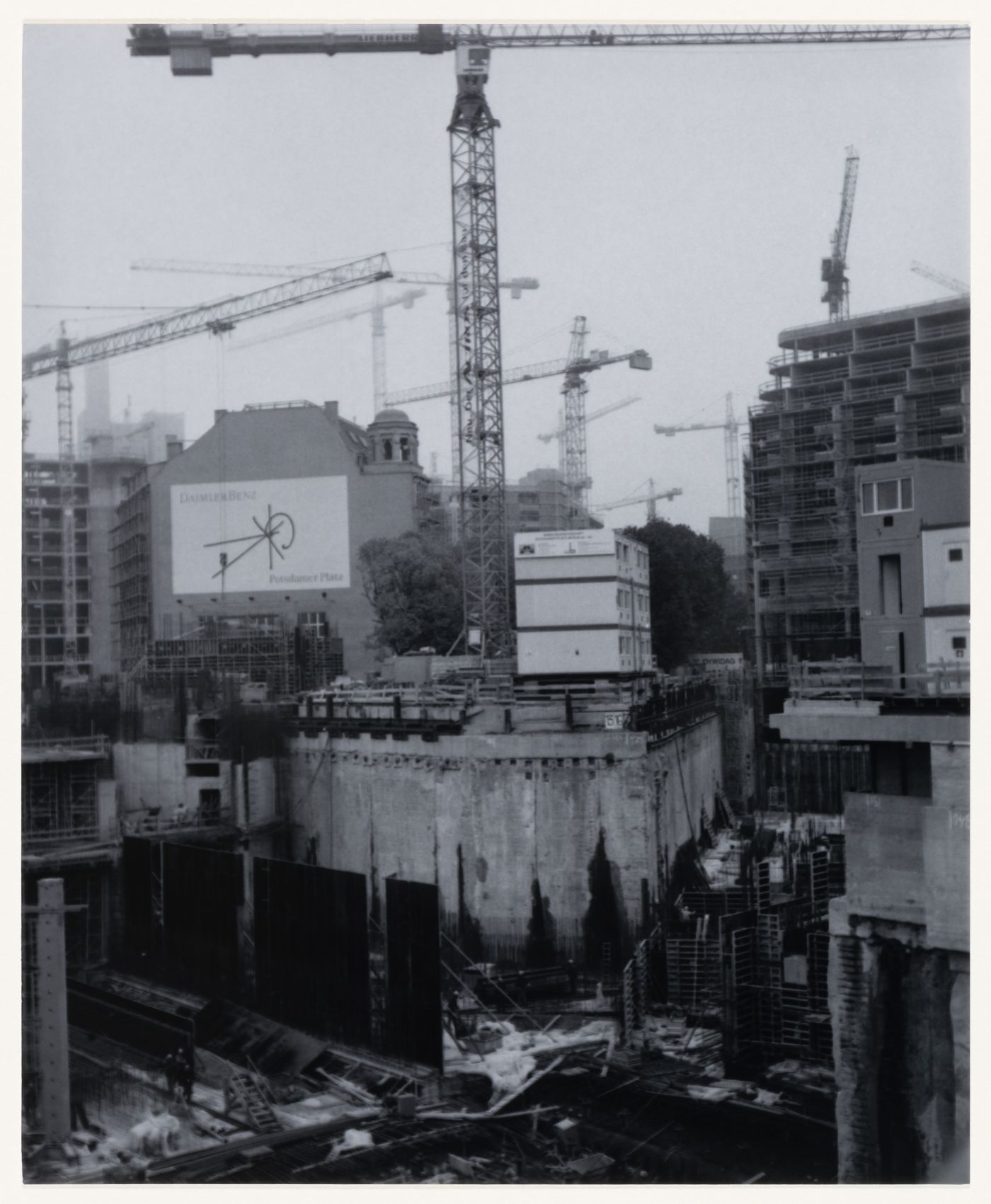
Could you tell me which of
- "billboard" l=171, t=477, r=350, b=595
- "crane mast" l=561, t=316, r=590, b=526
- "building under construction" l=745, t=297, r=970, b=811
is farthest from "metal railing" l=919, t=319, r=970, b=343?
"billboard" l=171, t=477, r=350, b=595

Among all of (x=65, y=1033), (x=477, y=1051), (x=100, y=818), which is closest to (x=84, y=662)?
(x=100, y=818)

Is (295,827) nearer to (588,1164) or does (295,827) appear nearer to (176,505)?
(176,505)

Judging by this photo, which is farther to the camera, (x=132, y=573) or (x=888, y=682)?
(x=132, y=573)

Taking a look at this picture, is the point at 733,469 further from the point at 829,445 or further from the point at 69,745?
the point at 69,745

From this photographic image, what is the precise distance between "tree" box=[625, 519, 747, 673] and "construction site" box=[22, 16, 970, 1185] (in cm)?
395

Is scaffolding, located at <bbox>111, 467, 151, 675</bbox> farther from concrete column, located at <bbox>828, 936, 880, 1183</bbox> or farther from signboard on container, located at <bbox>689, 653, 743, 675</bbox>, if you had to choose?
signboard on container, located at <bbox>689, 653, 743, 675</bbox>

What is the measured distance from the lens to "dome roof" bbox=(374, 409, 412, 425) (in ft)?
58.6

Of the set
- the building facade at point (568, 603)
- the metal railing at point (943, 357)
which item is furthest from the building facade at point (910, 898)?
the building facade at point (568, 603)

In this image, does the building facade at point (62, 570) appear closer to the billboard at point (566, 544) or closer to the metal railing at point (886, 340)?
the billboard at point (566, 544)

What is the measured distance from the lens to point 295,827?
1756 cm

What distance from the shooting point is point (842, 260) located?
1394 centimetres

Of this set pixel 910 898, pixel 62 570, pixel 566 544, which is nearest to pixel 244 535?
pixel 62 570

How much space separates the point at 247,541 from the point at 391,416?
9.63ft

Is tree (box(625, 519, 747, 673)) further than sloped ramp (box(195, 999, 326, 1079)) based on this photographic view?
Yes
